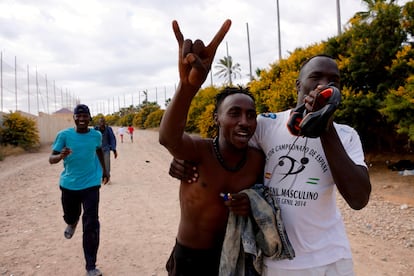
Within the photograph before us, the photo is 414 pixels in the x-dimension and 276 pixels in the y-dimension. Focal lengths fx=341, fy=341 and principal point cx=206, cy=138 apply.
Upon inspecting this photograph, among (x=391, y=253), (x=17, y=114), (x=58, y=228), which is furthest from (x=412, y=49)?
(x=17, y=114)

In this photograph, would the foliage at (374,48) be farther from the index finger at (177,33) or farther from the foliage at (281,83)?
the index finger at (177,33)

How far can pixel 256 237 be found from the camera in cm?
170

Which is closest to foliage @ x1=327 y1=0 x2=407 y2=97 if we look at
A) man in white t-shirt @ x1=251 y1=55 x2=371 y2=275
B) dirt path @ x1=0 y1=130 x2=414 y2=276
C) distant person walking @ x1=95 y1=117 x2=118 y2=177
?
dirt path @ x1=0 y1=130 x2=414 y2=276

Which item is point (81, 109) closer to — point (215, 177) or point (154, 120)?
point (215, 177)

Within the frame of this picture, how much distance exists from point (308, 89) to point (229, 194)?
644 mm

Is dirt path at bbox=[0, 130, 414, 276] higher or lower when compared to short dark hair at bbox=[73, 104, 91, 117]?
lower

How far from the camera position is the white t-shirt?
1.58m

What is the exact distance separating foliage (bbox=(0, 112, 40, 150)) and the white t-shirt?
2045 centimetres

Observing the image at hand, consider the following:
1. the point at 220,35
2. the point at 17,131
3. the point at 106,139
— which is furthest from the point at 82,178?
the point at 17,131

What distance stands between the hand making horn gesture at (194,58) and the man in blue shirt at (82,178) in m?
2.72

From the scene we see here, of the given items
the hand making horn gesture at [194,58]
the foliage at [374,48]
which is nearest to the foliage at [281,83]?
the foliage at [374,48]

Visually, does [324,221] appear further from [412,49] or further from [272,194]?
[412,49]

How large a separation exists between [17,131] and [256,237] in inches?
815

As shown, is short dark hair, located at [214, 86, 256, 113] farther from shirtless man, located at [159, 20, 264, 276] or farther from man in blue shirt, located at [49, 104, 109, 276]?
man in blue shirt, located at [49, 104, 109, 276]
